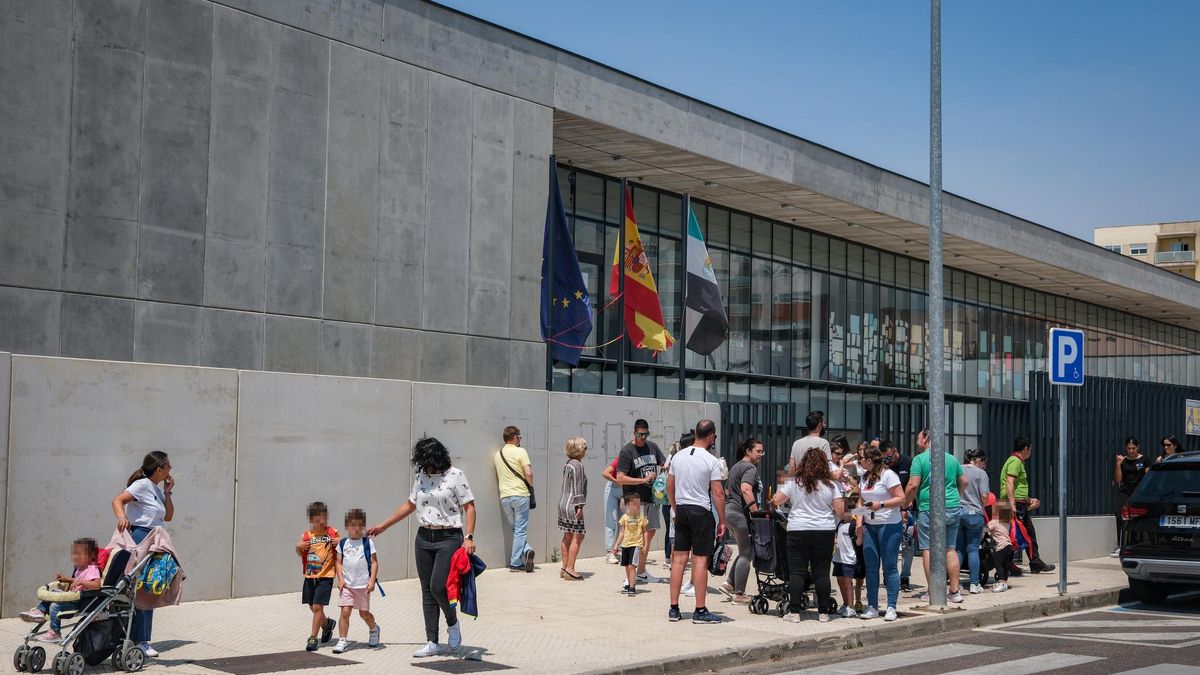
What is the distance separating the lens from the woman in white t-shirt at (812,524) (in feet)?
40.8

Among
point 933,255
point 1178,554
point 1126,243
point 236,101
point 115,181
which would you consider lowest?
point 1178,554

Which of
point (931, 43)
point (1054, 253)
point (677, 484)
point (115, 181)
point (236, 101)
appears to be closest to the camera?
point (677, 484)

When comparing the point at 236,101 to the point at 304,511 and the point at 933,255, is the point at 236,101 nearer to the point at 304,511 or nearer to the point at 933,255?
the point at 304,511

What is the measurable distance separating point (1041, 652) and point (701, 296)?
1134 centimetres

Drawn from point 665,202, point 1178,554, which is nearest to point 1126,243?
point 665,202

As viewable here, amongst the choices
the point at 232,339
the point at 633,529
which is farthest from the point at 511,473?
the point at 232,339

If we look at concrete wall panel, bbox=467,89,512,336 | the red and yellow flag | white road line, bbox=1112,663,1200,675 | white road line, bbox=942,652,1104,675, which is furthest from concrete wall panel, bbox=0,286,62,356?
white road line, bbox=1112,663,1200,675

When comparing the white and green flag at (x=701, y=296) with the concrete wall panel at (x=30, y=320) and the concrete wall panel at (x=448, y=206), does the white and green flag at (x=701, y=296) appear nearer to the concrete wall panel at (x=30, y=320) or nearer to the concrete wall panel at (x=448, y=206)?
the concrete wall panel at (x=448, y=206)

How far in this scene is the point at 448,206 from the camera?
20.4 metres

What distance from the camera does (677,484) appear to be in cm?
1221

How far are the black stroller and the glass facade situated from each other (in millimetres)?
10783

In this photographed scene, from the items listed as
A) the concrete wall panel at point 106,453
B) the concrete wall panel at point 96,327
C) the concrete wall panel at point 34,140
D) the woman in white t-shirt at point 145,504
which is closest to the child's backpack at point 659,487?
the concrete wall panel at point 106,453

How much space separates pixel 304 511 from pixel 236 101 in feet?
21.3

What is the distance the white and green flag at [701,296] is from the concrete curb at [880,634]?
841cm
